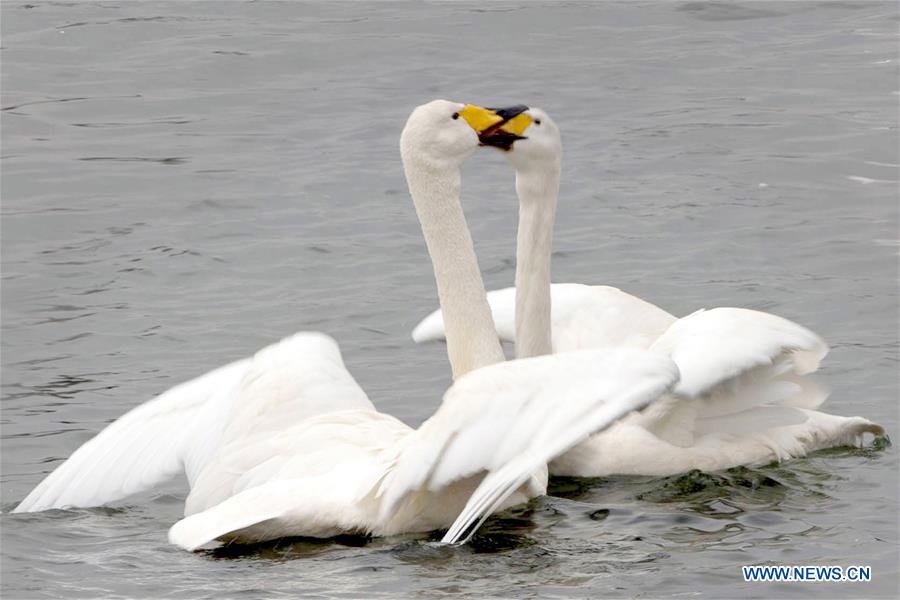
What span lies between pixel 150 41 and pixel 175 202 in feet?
17.8

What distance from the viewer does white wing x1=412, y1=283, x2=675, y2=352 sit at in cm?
927

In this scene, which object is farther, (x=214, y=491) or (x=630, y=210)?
(x=630, y=210)

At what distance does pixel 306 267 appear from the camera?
12.4 m

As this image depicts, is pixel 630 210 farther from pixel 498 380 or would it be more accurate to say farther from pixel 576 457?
pixel 498 380

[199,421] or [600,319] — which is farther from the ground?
[600,319]

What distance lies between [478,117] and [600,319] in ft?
5.19

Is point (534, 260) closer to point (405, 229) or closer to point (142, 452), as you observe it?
point (142, 452)

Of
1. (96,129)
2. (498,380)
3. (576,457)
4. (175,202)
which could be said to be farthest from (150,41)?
(498,380)

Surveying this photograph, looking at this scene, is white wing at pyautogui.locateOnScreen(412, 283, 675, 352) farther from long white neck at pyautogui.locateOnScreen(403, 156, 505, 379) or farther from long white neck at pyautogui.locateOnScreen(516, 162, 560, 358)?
long white neck at pyautogui.locateOnScreen(403, 156, 505, 379)

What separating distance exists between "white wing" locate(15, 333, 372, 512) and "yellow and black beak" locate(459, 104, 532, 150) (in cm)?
125

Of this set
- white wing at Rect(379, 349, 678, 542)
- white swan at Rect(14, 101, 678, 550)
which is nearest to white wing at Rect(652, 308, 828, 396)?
white swan at Rect(14, 101, 678, 550)

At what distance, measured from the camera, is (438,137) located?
26.7 feet

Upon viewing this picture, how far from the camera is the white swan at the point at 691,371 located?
794cm

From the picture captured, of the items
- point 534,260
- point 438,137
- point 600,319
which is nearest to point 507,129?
point 438,137
